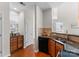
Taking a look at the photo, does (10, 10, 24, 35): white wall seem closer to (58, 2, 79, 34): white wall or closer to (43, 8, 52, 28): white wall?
(43, 8, 52, 28): white wall

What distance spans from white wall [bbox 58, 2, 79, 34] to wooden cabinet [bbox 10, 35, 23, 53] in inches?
98.5

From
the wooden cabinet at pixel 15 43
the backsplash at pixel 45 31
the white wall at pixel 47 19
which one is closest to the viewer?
the wooden cabinet at pixel 15 43

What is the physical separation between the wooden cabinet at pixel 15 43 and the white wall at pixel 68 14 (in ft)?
8.21

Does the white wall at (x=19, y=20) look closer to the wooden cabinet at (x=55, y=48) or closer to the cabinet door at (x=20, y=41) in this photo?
the cabinet door at (x=20, y=41)

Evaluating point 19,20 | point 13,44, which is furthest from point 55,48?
point 19,20

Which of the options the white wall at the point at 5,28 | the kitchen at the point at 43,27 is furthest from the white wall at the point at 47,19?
the white wall at the point at 5,28

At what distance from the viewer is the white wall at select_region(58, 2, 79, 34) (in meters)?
→ 4.30

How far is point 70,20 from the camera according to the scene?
4.62 metres

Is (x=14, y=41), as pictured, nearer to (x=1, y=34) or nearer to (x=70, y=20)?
(x=1, y=34)

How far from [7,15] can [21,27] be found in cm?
302

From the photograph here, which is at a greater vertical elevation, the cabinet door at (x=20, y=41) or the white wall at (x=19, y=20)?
the white wall at (x=19, y=20)

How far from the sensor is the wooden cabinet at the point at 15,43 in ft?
20.8

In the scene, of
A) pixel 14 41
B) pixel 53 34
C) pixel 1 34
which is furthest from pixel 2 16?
pixel 53 34

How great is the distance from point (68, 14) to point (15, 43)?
3.29 metres
